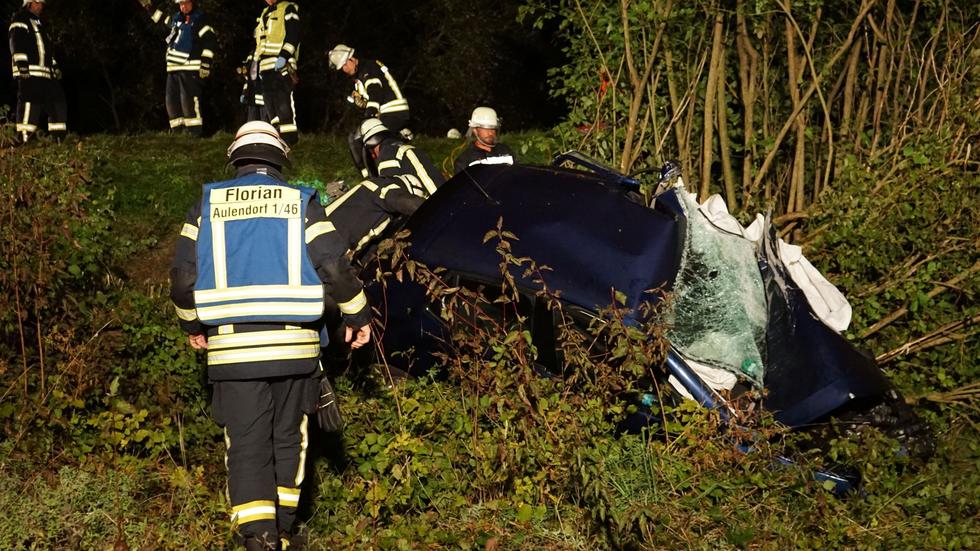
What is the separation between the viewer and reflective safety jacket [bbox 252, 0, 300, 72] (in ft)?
39.9

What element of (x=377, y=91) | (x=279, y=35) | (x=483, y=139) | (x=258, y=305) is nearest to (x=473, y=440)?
(x=258, y=305)

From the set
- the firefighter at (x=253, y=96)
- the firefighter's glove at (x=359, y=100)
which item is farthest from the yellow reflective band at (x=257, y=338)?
the firefighter at (x=253, y=96)

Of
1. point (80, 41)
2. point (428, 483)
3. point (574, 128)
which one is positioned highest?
point (574, 128)

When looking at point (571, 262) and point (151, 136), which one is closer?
point (571, 262)

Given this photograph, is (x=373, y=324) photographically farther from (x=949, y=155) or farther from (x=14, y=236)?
(x=949, y=155)

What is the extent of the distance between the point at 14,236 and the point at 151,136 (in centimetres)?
646

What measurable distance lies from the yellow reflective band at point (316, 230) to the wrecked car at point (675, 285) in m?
0.99

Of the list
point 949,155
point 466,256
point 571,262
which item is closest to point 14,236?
point 466,256

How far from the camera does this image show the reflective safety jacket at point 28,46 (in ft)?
39.5

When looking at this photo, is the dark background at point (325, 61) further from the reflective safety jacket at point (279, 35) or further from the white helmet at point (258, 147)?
the white helmet at point (258, 147)

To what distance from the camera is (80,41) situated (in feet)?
56.8

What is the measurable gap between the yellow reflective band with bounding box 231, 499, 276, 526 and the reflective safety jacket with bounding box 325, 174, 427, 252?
94.5 inches

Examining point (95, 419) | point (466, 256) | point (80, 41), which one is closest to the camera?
point (95, 419)

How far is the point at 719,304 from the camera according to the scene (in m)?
6.05
